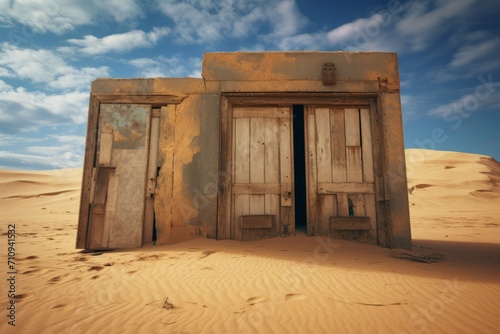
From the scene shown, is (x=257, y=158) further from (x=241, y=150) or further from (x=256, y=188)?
(x=256, y=188)

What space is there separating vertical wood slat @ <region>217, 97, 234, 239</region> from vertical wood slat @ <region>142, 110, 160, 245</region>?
1.29 metres

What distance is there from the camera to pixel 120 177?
5.11m

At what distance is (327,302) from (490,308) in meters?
1.41

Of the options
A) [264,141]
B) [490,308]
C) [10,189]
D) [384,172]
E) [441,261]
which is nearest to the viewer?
[490,308]

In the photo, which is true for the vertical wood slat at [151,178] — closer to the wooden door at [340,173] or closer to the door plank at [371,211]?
the wooden door at [340,173]

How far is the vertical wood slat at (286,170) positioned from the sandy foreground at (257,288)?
1.23ft

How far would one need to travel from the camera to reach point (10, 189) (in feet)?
64.1

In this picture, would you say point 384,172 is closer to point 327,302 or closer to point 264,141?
point 264,141

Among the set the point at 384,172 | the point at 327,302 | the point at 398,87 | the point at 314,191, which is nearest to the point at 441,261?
the point at 384,172

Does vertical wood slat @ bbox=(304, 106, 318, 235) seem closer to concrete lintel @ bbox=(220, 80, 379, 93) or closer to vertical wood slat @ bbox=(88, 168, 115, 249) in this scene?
concrete lintel @ bbox=(220, 80, 379, 93)

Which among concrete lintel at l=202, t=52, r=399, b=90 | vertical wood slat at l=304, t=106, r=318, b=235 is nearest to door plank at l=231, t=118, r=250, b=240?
concrete lintel at l=202, t=52, r=399, b=90

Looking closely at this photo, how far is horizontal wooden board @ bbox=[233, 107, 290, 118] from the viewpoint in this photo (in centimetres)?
548

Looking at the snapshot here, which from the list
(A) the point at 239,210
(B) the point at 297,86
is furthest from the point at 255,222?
(B) the point at 297,86

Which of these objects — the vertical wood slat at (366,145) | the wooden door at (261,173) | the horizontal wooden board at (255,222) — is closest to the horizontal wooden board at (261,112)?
the wooden door at (261,173)
